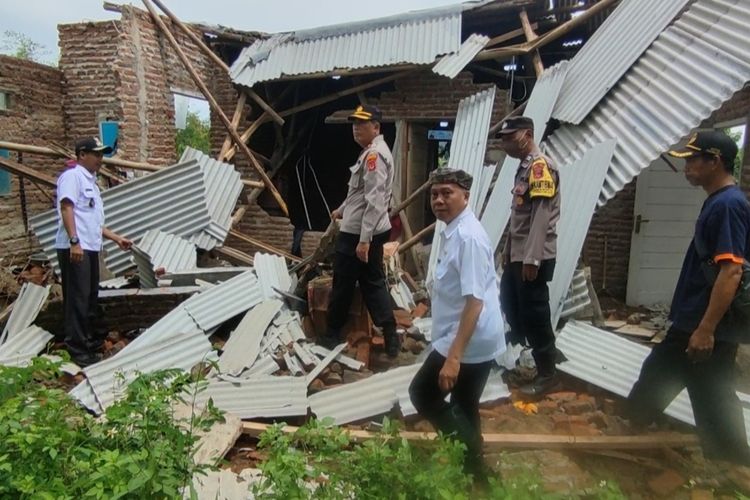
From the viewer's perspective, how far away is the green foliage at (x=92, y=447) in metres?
1.83

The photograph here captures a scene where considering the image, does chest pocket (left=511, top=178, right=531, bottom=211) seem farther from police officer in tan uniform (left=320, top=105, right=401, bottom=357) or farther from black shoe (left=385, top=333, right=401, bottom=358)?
black shoe (left=385, top=333, right=401, bottom=358)

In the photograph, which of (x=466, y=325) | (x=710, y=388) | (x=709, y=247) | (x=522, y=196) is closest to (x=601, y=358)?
(x=710, y=388)

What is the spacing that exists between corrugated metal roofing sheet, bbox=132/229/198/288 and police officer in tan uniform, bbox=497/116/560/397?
3556mm

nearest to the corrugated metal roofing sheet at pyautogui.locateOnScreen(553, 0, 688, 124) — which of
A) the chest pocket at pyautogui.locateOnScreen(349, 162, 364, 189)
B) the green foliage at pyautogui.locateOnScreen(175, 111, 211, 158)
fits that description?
the chest pocket at pyautogui.locateOnScreen(349, 162, 364, 189)

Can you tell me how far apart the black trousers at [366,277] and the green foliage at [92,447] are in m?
2.01

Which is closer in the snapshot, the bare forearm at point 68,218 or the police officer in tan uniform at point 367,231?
the police officer in tan uniform at point 367,231

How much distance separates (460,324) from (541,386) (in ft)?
5.75

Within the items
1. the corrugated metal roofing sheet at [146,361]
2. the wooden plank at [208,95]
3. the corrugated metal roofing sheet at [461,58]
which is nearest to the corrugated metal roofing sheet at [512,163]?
the corrugated metal roofing sheet at [461,58]

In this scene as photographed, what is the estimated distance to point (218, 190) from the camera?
6.70 metres

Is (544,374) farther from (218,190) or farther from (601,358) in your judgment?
(218,190)

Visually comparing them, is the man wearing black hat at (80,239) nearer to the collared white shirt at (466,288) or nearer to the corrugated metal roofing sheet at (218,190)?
the corrugated metal roofing sheet at (218,190)

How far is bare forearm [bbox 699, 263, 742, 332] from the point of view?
2373 millimetres

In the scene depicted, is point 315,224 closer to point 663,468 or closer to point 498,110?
point 498,110

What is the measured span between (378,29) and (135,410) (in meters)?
6.77
